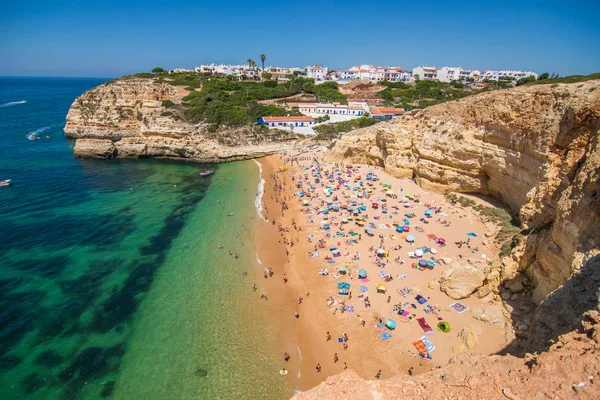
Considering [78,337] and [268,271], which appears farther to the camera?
[268,271]

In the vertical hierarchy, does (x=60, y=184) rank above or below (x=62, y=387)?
above

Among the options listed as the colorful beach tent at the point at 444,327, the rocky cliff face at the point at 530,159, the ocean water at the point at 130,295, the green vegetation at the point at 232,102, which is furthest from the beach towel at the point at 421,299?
the green vegetation at the point at 232,102

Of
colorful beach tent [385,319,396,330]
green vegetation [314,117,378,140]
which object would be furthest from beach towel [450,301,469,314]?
green vegetation [314,117,378,140]

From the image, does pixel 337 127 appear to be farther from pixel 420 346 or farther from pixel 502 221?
pixel 420 346

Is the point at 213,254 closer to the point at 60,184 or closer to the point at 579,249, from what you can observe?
the point at 579,249

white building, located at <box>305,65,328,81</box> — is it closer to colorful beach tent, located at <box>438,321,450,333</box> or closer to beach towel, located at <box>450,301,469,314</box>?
beach towel, located at <box>450,301,469,314</box>

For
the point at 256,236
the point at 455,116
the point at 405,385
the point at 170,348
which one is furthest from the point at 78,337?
the point at 455,116
